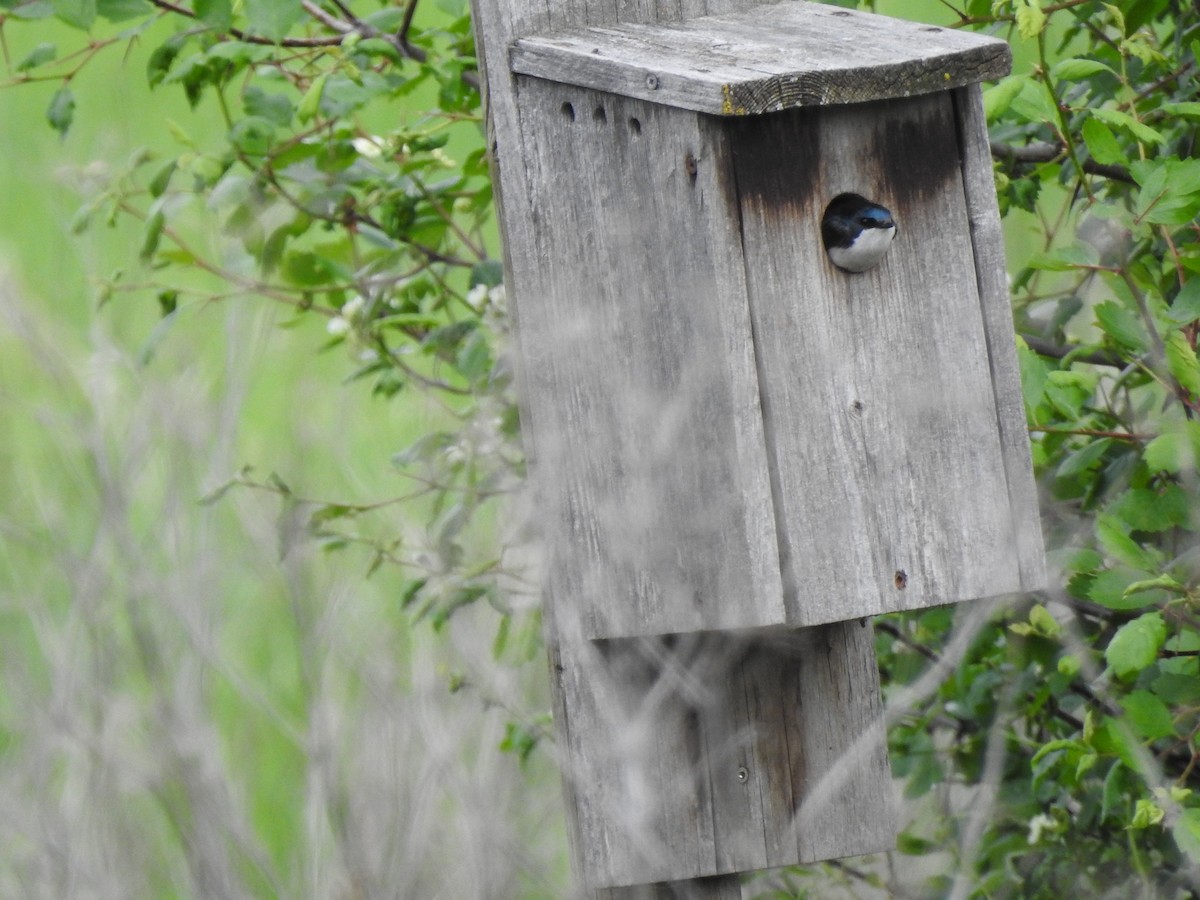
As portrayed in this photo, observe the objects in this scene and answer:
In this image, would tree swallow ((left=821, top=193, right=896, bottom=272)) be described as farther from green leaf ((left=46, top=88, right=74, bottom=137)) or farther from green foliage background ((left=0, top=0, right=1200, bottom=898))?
green leaf ((left=46, top=88, right=74, bottom=137))

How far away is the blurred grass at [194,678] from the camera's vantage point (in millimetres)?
1773

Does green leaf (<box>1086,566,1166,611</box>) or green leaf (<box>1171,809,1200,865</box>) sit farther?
green leaf (<box>1086,566,1166,611</box>)

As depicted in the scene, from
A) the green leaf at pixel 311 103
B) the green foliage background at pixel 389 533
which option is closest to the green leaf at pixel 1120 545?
the green foliage background at pixel 389 533

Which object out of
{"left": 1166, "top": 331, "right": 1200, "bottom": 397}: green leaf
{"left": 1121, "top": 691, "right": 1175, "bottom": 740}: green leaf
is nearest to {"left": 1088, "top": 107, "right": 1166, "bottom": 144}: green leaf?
{"left": 1166, "top": 331, "right": 1200, "bottom": 397}: green leaf

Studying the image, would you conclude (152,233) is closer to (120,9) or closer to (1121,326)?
(120,9)

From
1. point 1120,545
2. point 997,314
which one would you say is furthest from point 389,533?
point 1120,545

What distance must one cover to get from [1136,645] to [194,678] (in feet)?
3.65

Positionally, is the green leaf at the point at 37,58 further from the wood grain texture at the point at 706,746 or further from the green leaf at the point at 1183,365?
the green leaf at the point at 1183,365

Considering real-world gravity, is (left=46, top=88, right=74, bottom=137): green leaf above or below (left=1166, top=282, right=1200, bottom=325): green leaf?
above

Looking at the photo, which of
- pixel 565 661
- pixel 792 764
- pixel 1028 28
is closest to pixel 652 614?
pixel 565 661

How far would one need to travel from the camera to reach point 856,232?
1837mm

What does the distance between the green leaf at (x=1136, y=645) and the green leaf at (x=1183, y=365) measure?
28cm

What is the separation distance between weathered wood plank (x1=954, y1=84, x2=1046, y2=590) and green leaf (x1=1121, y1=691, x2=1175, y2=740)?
18 cm

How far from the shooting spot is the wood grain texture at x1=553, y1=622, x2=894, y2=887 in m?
2.01
